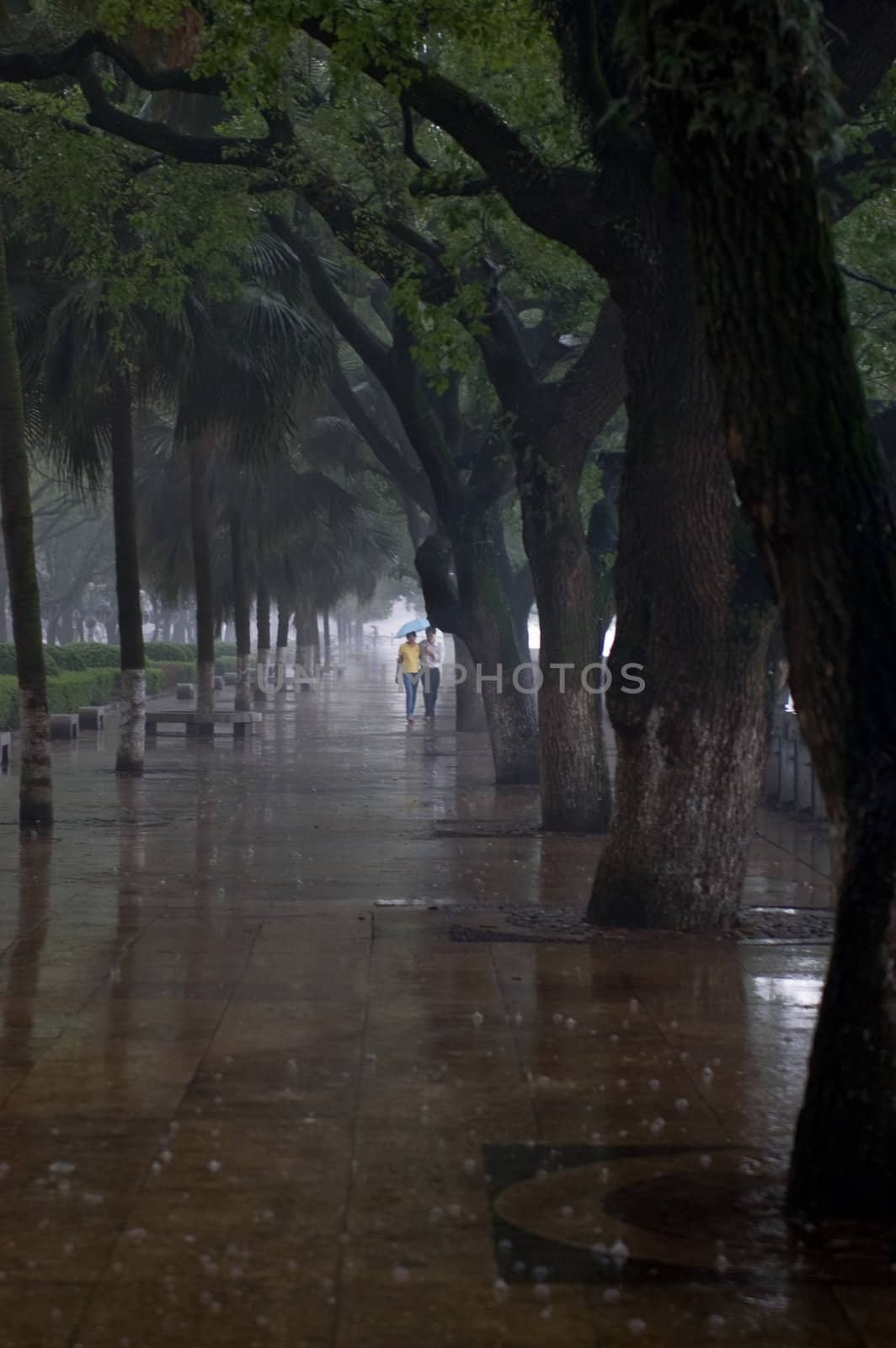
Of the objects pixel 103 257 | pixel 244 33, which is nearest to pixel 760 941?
pixel 244 33

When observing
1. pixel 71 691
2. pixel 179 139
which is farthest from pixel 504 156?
pixel 71 691

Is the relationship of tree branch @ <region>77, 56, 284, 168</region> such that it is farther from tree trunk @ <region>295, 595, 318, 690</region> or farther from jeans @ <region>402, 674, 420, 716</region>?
tree trunk @ <region>295, 595, 318, 690</region>

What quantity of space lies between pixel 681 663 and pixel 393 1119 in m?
4.68

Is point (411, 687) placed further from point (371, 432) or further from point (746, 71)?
point (746, 71)

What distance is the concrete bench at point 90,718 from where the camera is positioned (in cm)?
3127

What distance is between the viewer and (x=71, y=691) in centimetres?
3247

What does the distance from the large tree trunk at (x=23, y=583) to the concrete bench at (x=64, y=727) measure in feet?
41.8

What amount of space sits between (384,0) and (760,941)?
237 inches

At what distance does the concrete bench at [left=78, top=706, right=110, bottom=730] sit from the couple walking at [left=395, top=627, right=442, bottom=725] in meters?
5.75

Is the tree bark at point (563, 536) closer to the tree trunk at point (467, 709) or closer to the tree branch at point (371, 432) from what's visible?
the tree branch at point (371, 432)

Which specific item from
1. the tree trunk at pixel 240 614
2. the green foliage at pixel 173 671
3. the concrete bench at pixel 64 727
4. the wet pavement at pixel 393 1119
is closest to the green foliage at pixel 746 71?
the wet pavement at pixel 393 1119

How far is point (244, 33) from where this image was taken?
10492 millimetres

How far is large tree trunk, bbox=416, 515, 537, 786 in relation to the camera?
20219mm

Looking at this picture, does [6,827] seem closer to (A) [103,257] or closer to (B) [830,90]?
(A) [103,257]
